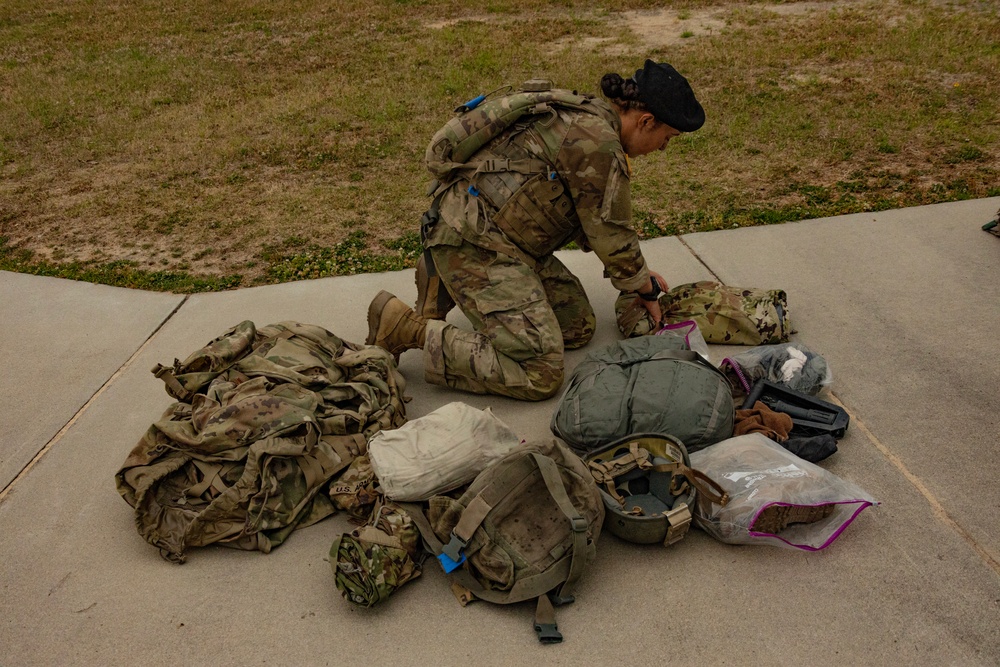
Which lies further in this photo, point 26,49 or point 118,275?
point 26,49

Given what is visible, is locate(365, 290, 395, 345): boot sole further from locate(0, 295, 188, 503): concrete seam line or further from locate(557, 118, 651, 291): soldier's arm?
locate(0, 295, 188, 503): concrete seam line

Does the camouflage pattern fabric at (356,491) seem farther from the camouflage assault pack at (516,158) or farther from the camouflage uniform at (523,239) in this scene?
the camouflage assault pack at (516,158)

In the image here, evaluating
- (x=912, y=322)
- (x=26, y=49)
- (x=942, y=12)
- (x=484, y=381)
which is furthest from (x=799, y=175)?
(x=26, y=49)

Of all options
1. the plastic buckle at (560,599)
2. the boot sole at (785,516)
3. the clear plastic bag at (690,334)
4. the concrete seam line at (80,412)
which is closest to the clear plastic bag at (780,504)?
the boot sole at (785,516)

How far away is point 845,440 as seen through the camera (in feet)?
11.0

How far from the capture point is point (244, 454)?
3.05 m

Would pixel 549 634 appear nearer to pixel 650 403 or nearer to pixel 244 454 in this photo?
pixel 650 403

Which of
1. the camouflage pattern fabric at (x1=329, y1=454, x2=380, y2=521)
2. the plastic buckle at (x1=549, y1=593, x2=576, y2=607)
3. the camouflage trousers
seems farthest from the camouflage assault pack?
the plastic buckle at (x1=549, y1=593, x2=576, y2=607)

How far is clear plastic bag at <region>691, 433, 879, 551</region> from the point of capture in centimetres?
282

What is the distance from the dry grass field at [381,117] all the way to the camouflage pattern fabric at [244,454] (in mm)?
1713

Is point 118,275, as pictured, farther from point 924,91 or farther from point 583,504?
point 924,91

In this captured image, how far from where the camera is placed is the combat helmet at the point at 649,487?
283cm

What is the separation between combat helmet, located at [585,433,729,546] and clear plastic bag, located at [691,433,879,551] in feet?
0.25

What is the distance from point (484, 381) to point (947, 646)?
2069 mm
